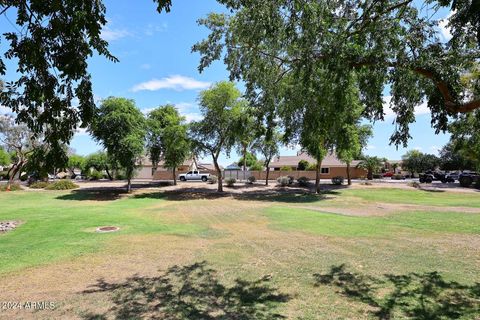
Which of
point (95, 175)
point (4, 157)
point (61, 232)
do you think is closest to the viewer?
point (61, 232)

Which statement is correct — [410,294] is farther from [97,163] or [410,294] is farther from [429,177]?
[97,163]

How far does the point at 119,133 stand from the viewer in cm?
2892

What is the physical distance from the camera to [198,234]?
12336 millimetres

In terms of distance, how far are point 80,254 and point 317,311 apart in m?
6.70

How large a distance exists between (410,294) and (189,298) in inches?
159

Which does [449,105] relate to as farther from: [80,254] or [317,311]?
[80,254]

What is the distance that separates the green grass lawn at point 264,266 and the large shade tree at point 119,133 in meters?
13.8

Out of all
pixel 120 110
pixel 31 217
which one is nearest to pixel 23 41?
pixel 31 217

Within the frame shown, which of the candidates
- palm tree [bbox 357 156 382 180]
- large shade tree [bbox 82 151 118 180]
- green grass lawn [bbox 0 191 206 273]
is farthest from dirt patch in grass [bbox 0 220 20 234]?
palm tree [bbox 357 156 382 180]

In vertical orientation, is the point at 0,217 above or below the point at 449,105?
below

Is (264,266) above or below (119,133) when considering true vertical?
below

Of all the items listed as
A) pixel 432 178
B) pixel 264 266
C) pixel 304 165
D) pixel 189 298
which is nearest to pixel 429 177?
pixel 432 178

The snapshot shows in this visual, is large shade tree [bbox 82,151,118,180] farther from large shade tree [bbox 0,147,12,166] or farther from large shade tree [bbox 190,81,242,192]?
large shade tree [bbox 190,81,242,192]

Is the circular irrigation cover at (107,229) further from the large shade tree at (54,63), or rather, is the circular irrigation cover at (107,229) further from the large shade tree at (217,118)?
the large shade tree at (217,118)
